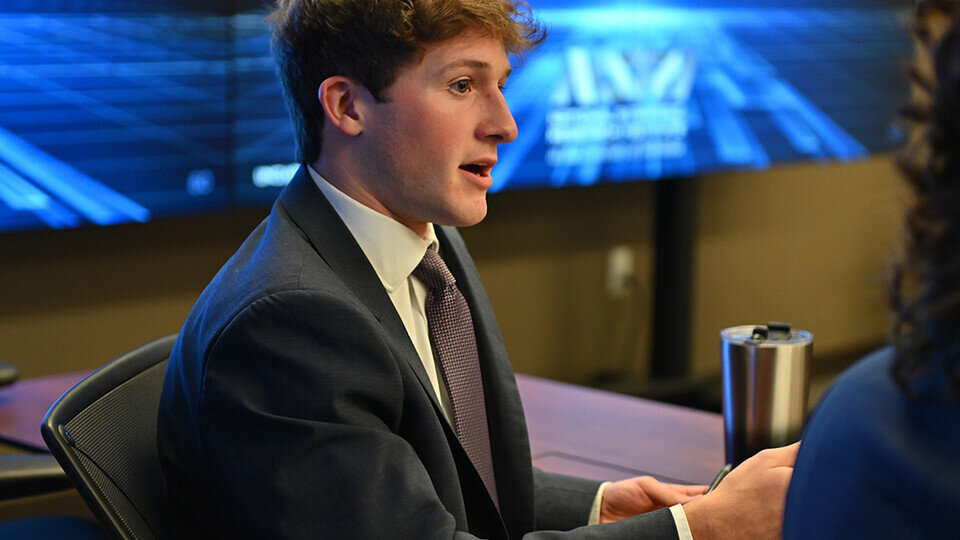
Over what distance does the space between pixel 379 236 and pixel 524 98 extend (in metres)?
2.26

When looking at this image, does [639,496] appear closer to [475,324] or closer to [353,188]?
[475,324]

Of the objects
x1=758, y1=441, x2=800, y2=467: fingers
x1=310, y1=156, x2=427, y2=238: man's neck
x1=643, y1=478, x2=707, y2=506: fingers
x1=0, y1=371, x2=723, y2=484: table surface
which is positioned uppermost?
x1=310, y1=156, x2=427, y2=238: man's neck

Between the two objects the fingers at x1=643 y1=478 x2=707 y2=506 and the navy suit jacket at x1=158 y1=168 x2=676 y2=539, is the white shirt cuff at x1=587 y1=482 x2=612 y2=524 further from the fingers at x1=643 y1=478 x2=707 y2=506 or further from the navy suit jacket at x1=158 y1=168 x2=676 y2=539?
the navy suit jacket at x1=158 y1=168 x2=676 y2=539

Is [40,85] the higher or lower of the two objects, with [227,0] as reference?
lower

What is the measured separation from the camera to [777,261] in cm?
469

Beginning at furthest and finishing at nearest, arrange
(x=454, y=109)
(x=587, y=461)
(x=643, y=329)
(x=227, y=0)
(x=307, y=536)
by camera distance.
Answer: (x=643, y=329) → (x=227, y=0) → (x=587, y=461) → (x=454, y=109) → (x=307, y=536)

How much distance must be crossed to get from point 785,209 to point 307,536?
3959mm

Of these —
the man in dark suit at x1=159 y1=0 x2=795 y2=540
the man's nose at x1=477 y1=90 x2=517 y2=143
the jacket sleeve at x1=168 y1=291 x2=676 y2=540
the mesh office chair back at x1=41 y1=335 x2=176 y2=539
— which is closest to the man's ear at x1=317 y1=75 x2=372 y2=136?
the man in dark suit at x1=159 y1=0 x2=795 y2=540

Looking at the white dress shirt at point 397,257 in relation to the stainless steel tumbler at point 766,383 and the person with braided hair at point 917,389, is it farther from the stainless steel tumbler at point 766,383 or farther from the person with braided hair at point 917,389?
the person with braided hair at point 917,389

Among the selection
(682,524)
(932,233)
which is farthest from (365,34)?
(932,233)

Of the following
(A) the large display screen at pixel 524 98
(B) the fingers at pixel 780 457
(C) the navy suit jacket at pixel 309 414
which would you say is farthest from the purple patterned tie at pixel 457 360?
(A) the large display screen at pixel 524 98

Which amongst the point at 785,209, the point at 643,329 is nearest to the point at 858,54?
the point at 785,209

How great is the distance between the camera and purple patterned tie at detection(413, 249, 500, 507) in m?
1.31

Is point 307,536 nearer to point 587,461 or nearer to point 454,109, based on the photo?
point 454,109
